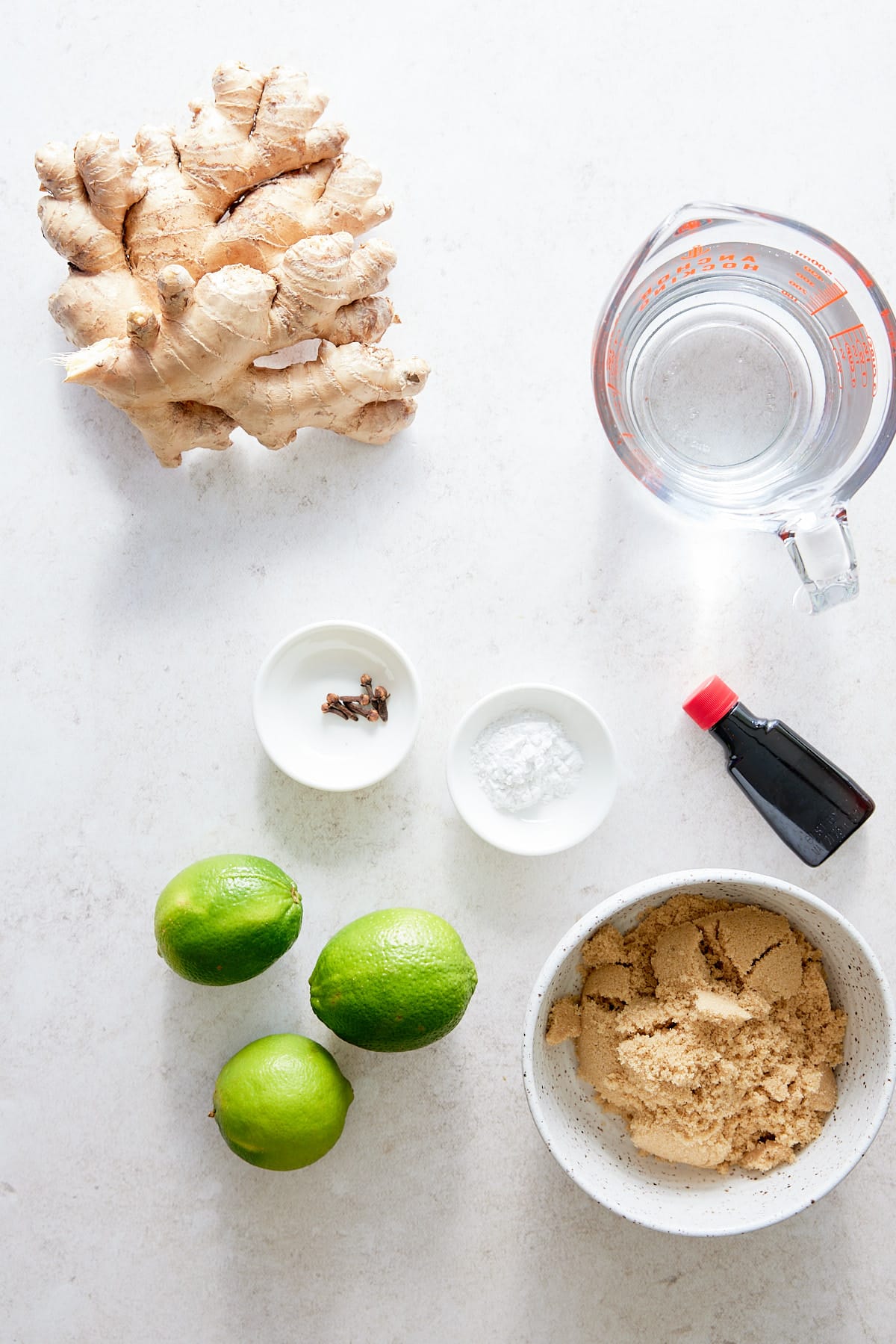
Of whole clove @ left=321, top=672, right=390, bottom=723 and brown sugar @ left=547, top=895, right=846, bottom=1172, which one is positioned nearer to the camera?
brown sugar @ left=547, top=895, right=846, bottom=1172

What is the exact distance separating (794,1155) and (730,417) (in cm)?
77

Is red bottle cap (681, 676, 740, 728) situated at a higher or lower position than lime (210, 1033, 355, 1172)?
higher

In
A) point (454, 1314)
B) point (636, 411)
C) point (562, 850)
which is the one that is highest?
point (636, 411)

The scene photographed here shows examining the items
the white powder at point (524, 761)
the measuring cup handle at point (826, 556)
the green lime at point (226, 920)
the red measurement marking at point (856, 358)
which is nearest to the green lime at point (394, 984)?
the green lime at point (226, 920)

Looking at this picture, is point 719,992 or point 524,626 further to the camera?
point 524,626

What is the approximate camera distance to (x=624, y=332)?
0.98m

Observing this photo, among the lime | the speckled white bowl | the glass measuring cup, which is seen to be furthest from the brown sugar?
the glass measuring cup

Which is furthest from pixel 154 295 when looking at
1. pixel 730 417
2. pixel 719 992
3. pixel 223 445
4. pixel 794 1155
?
pixel 794 1155

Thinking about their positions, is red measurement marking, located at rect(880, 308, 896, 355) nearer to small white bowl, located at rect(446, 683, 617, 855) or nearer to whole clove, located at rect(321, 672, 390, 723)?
small white bowl, located at rect(446, 683, 617, 855)

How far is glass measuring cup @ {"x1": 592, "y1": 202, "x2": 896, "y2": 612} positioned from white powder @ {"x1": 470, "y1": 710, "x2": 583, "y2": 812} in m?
0.28

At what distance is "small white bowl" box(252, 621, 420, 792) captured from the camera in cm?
104

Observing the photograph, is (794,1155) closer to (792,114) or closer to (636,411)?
(636,411)

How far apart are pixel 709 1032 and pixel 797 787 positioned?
11.6 inches

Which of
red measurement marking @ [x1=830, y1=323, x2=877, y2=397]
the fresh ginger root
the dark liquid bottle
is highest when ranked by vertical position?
red measurement marking @ [x1=830, y1=323, x2=877, y2=397]
